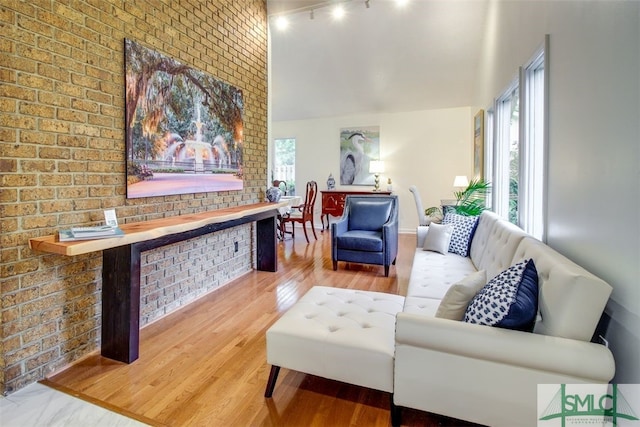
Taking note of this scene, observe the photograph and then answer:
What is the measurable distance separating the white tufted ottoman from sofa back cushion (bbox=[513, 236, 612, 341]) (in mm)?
662

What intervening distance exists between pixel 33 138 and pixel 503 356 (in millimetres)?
2504

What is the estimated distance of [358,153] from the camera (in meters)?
7.26

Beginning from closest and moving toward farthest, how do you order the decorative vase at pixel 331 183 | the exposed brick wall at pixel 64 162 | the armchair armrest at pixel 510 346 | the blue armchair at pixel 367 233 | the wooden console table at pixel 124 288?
the armchair armrest at pixel 510 346 → the exposed brick wall at pixel 64 162 → the wooden console table at pixel 124 288 → the blue armchair at pixel 367 233 → the decorative vase at pixel 331 183

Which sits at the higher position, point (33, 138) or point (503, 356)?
point (33, 138)

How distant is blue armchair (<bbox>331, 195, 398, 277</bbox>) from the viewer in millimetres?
3941

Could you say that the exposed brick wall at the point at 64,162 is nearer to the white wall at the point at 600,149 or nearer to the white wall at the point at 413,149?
the white wall at the point at 600,149

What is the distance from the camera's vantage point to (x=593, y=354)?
1.19m

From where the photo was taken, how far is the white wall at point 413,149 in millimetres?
6586

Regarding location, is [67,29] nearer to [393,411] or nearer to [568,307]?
[393,411]

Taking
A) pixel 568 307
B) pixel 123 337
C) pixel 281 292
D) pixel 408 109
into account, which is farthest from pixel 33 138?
pixel 408 109

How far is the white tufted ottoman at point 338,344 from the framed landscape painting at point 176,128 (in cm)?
156

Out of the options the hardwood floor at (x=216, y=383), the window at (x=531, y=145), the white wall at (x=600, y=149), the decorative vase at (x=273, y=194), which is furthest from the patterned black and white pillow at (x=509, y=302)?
the decorative vase at (x=273, y=194)

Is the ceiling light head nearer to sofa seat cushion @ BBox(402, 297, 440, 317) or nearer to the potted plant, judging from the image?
the potted plant

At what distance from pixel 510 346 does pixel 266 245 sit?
314 centimetres
